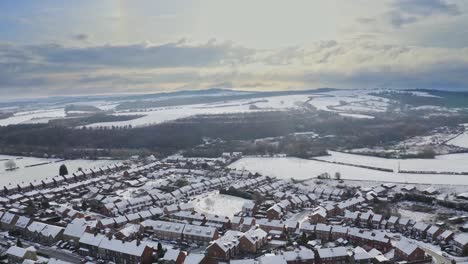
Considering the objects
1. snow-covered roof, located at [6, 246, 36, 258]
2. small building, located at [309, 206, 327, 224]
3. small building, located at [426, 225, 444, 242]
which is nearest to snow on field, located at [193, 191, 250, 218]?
small building, located at [309, 206, 327, 224]

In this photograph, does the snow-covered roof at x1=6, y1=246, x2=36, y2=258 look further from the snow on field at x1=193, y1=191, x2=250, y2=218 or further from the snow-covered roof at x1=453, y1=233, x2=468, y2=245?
the snow-covered roof at x1=453, y1=233, x2=468, y2=245

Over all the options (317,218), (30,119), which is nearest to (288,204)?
(317,218)

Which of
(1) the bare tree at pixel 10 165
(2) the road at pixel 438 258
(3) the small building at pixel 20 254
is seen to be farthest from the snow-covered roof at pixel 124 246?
(1) the bare tree at pixel 10 165

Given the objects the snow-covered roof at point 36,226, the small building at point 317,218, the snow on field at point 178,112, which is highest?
the snow on field at point 178,112

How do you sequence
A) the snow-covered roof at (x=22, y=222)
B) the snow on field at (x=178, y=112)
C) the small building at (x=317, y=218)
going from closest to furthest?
1. the snow-covered roof at (x=22, y=222)
2. the small building at (x=317, y=218)
3. the snow on field at (x=178, y=112)

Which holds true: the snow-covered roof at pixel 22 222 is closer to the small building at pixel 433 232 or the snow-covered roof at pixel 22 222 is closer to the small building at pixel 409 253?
the small building at pixel 409 253
